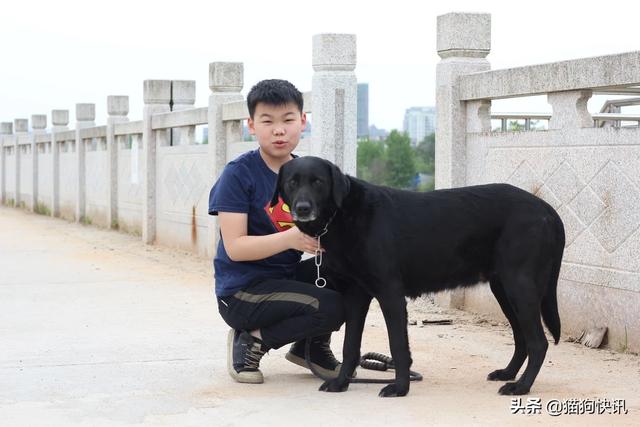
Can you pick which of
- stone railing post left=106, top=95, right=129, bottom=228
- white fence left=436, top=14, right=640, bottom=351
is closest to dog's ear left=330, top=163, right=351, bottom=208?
white fence left=436, top=14, right=640, bottom=351

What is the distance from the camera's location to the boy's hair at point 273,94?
18.6 feet

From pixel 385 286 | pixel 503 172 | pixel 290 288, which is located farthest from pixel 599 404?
pixel 503 172

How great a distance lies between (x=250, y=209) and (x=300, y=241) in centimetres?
50

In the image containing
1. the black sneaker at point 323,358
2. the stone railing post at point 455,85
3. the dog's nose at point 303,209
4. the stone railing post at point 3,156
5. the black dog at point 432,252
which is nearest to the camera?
the dog's nose at point 303,209

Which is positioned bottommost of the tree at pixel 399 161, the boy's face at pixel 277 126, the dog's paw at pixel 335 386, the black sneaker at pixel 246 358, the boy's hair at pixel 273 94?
the tree at pixel 399 161

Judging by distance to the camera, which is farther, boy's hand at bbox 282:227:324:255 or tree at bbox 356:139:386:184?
tree at bbox 356:139:386:184

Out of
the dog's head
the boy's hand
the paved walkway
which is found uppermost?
the dog's head

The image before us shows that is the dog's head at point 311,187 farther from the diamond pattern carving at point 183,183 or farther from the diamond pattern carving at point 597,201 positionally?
the diamond pattern carving at point 183,183

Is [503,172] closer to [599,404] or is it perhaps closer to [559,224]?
[559,224]

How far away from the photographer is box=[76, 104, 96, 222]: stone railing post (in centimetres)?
2109

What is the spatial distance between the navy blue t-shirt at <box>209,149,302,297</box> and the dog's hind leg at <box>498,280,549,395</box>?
3.97 ft

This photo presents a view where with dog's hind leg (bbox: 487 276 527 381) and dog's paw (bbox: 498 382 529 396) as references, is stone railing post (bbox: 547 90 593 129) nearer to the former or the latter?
dog's hind leg (bbox: 487 276 527 381)

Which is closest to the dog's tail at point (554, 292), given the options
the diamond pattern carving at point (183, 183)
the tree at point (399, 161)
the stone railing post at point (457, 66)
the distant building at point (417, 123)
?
the stone railing post at point (457, 66)

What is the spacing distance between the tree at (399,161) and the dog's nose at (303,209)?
243ft
